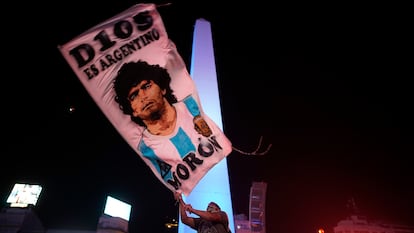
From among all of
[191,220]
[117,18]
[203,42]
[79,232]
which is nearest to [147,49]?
[117,18]

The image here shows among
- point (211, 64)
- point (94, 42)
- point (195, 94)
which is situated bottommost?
point (195, 94)

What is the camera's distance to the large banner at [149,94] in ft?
15.1

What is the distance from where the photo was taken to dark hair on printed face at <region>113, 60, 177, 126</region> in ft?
15.4

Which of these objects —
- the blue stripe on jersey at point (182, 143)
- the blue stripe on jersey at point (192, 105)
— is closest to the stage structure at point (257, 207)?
the blue stripe on jersey at point (192, 105)

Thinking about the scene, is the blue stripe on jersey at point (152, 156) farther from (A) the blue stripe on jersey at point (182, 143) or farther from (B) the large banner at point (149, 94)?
(A) the blue stripe on jersey at point (182, 143)

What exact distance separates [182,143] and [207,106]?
4.06 meters

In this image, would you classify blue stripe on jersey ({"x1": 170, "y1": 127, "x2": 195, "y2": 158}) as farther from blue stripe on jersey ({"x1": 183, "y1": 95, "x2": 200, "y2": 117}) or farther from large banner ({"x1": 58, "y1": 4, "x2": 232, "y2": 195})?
blue stripe on jersey ({"x1": 183, "y1": 95, "x2": 200, "y2": 117})

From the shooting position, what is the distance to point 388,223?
4219 centimetres

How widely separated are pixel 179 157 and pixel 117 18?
2.69 m

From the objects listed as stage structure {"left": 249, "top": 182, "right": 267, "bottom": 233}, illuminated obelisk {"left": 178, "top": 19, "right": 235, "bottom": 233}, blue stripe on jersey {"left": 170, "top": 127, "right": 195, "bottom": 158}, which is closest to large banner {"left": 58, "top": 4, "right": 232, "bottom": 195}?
blue stripe on jersey {"left": 170, "top": 127, "right": 195, "bottom": 158}

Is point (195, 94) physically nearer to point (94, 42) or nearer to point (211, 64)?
point (94, 42)

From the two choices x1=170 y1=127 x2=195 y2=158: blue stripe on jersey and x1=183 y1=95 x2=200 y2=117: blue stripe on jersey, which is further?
x1=183 y1=95 x2=200 y2=117: blue stripe on jersey

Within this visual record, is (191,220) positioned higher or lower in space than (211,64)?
lower

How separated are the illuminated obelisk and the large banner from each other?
2.36m
